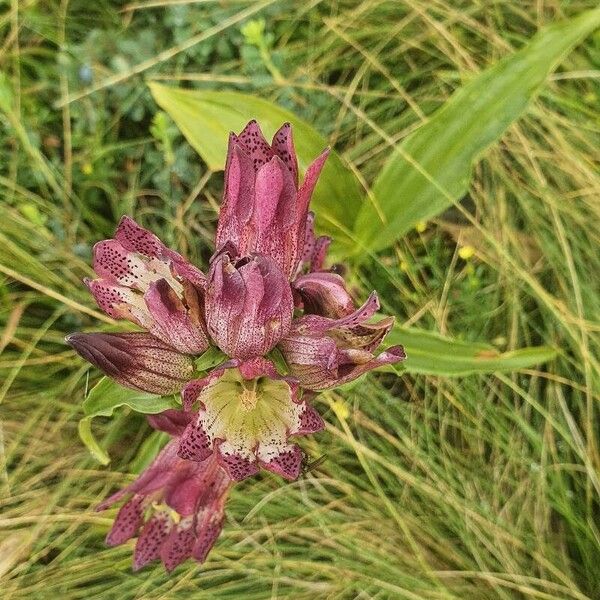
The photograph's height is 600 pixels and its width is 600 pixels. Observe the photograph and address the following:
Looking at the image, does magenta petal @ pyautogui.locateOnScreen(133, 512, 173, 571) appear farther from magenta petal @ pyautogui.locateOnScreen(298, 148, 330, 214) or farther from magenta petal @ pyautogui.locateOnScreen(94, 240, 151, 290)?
magenta petal @ pyautogui.locateOnScreen(298, 148, 330, 214)

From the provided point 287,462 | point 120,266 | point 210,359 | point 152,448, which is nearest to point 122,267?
point 120,266

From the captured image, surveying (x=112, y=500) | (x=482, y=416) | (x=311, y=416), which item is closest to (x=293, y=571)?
(x=482, y=416)

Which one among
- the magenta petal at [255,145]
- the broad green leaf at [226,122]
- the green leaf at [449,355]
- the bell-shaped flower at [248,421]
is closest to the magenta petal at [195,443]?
the bell-shaped flower at [248,421]

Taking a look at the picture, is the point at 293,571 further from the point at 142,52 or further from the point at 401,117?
the point at 142,52

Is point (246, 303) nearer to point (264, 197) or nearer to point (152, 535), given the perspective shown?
point (264, 197)

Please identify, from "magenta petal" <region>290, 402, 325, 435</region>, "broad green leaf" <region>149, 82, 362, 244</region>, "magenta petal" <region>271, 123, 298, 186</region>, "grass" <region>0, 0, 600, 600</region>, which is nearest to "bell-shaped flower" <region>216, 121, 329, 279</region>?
"magenta petal" <region>271, 123, 298, 186</region>

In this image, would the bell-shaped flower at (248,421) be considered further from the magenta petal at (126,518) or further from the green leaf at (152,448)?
the green leaf at (152,448)
